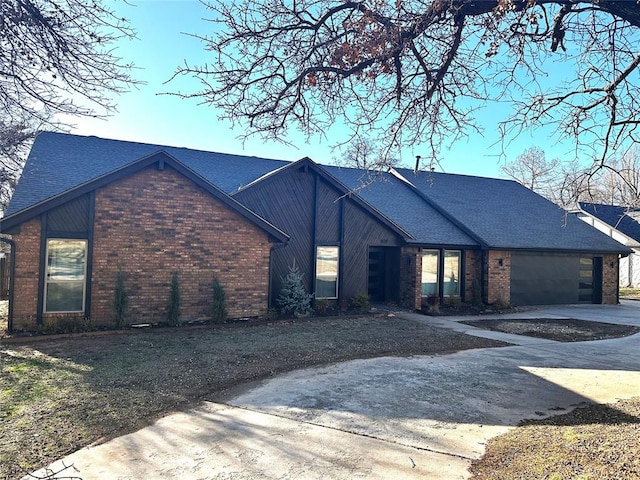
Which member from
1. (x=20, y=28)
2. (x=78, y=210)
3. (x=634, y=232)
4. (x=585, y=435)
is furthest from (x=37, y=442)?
(x=634, y=232)

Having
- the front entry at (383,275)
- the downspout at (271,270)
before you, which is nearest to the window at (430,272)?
the front entry at (383,275)

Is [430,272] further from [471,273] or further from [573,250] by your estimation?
[573,250]

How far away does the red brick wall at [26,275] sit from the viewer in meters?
9.30

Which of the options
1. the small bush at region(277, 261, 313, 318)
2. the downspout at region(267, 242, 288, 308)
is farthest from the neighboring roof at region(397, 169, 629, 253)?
the small bush at region(277, 261, 313, 318)

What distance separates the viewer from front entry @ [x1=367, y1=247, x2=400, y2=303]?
1628 cm

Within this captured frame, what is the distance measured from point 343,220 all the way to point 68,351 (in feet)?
28.8

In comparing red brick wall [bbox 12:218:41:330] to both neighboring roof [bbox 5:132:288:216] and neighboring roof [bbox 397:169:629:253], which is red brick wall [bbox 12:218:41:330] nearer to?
neighboring roof [bbox 5:132:288:216]

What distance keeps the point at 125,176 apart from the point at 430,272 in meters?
10.7

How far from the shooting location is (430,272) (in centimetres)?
1609

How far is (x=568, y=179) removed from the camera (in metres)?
6.83

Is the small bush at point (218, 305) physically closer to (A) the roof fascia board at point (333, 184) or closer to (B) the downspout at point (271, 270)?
(B) the downspout at point (271, 270)

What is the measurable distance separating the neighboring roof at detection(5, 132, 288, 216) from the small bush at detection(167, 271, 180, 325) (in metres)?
3.35

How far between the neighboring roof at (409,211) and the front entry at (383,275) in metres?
1.24

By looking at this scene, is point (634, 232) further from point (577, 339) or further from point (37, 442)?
point (37, 442)
